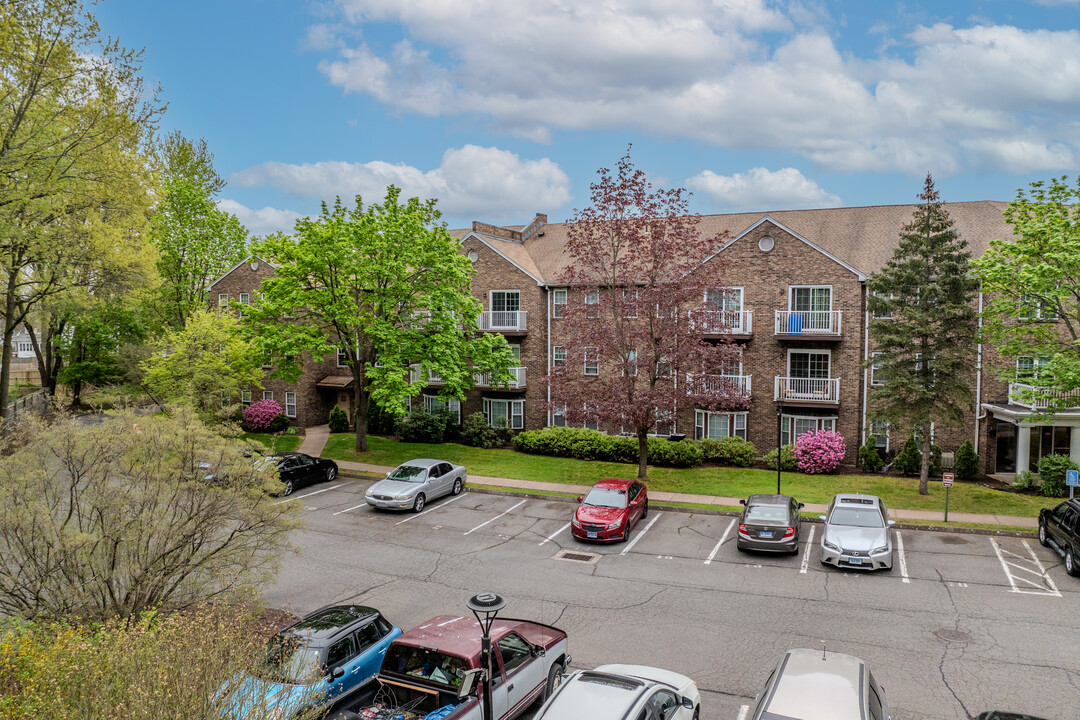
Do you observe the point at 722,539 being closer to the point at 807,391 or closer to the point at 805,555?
the point at 805,555

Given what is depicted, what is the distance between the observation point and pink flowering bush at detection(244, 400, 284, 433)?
124 feet

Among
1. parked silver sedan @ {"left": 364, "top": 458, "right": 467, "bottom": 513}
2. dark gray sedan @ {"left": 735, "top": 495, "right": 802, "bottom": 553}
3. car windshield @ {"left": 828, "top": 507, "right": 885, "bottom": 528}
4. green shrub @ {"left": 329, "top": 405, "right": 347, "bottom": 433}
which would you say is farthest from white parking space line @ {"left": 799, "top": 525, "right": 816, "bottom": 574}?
green shrub @ {"left": 329, "top": 405, "right": 347, "bottom": 433}

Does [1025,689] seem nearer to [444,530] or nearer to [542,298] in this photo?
[444,530]

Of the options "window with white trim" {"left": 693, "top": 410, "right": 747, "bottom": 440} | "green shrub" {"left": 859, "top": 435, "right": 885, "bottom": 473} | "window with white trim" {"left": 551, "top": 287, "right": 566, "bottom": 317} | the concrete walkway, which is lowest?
the concrete walkway

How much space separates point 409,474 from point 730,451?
1313 centimetres

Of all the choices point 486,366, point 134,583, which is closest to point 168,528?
point 134,583

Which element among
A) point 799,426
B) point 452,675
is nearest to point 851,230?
point 799,426

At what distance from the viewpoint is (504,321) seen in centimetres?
3422

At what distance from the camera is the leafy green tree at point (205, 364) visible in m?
29.1

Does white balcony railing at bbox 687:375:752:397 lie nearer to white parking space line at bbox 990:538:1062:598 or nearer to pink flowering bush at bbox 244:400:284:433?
white parking space line at bbox 990:538:1062:598

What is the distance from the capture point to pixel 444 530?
2138cm

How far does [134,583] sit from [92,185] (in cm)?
918

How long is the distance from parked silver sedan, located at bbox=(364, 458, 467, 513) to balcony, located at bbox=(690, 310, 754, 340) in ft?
33.7

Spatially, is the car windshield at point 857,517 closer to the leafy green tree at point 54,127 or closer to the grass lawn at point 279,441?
the leafy green tree at point 54,127
